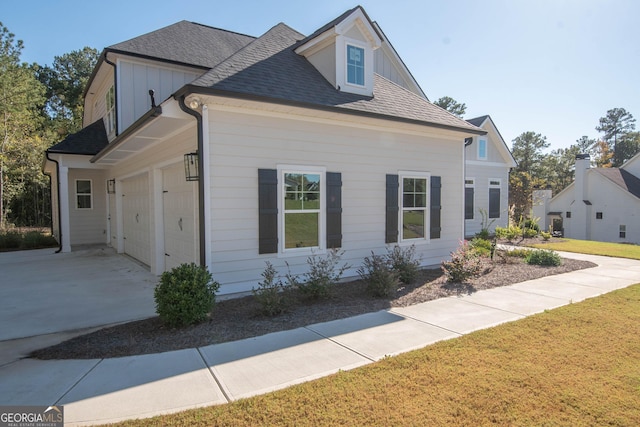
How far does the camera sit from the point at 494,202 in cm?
1741

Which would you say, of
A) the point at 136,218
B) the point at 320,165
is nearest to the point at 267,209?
the point at 320,165

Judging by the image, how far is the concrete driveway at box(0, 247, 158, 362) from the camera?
5035 mm

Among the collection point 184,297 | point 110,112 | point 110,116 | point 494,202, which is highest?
point 110,112

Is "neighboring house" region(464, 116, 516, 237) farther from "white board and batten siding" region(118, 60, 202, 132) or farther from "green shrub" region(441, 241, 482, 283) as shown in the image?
"white board and batten siding" region(118, 60, 202, 132)

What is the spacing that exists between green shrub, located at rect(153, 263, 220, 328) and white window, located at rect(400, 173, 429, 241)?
4.89m

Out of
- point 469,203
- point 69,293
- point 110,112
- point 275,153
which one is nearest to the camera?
point 275,153

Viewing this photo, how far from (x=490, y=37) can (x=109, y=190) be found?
12723 mm

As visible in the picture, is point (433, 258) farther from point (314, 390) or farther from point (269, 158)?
point (314, 390)

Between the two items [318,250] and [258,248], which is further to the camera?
[318,250]

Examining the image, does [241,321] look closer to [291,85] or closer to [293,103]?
[293,103]

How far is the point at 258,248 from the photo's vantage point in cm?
624

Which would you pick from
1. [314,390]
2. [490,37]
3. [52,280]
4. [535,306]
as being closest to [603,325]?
[535,306]

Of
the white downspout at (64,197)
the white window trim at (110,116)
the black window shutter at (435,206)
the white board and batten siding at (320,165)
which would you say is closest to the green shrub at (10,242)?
the white downspout at (64,197)

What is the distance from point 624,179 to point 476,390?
31.7 m
